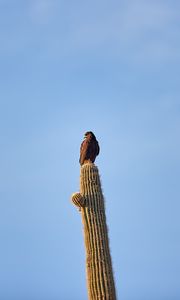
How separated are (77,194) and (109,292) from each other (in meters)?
2.46

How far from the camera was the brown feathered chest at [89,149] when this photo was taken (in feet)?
51.8

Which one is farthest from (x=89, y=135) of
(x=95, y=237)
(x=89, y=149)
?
(x=95, y=237)

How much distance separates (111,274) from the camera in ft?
46.8

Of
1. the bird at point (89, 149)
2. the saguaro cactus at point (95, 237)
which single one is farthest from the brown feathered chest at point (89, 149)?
the saguaro cactus at point (95, 237)

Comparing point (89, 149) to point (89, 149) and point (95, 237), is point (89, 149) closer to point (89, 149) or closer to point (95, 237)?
point (89, 149)

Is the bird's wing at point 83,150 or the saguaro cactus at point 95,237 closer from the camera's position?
the saguaro cactus at point 95,237

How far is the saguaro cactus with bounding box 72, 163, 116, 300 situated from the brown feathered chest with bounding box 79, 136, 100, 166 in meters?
0.67

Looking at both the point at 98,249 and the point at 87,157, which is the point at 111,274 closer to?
the point at 98,249

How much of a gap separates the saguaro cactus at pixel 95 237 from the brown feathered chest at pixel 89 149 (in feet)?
2.21

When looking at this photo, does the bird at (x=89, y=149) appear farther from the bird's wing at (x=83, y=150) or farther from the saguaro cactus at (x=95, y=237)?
the saguaro cactus at (x=95, y=237)

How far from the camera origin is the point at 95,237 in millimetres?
14406

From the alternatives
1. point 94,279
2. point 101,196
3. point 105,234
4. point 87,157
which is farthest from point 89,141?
point 94,279

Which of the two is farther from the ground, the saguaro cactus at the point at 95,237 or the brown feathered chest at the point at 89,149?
the brown feathered chest at the point at 89,149

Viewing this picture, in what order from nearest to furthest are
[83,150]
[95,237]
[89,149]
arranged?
[95,237], [89,149], [83,150]
